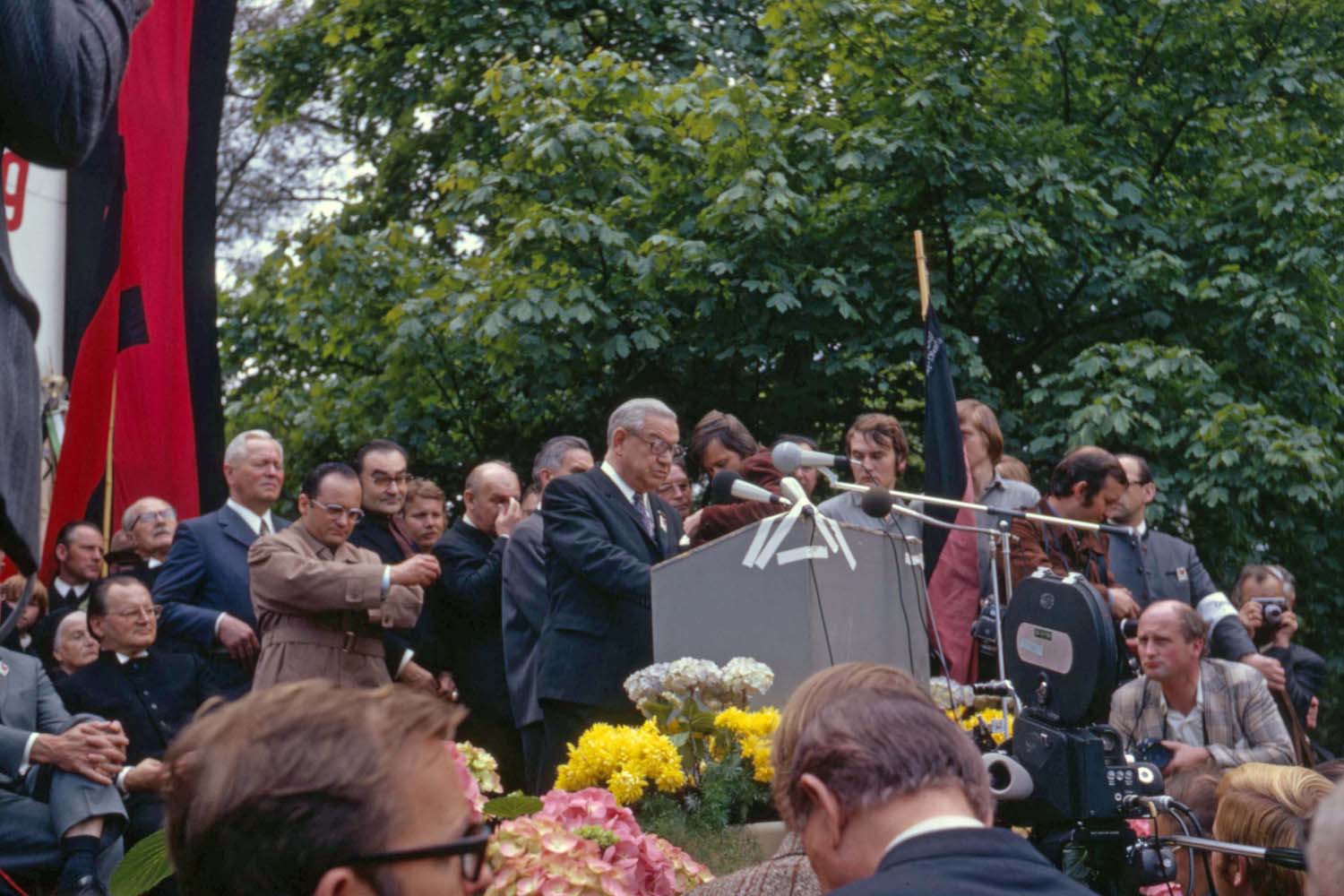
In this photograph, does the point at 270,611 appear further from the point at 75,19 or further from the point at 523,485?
the point at 523,485

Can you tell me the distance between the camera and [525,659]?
7523 millimetres

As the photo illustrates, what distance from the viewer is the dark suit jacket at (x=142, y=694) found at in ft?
23.5

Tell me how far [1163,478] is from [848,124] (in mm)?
3589

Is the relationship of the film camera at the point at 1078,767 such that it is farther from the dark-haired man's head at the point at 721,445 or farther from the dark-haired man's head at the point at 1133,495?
the dark-haired man's head at the point at 721,445

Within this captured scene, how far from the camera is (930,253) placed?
13812mm

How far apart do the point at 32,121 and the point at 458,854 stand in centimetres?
101

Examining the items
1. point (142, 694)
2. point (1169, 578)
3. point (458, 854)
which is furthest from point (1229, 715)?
point (458, 854)

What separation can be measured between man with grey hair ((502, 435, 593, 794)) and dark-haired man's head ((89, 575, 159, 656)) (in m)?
1.46

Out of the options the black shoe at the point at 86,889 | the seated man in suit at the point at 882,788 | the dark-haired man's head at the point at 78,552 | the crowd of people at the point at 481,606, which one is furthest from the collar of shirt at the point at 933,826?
the dark-haired man's head at the point at 78,552

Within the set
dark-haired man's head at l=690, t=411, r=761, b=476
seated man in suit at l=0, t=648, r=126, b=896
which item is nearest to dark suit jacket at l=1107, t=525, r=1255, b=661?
dark-haired man's head at l=690, t=411, r=761, b=476

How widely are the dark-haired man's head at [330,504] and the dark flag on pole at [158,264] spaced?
204 cm

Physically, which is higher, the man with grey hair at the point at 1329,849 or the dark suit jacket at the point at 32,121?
the dark suit jacket at the point at 32,121

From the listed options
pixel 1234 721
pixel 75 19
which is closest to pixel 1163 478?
pixel 1234 721

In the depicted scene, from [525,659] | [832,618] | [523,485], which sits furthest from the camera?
Result: [523,485]
